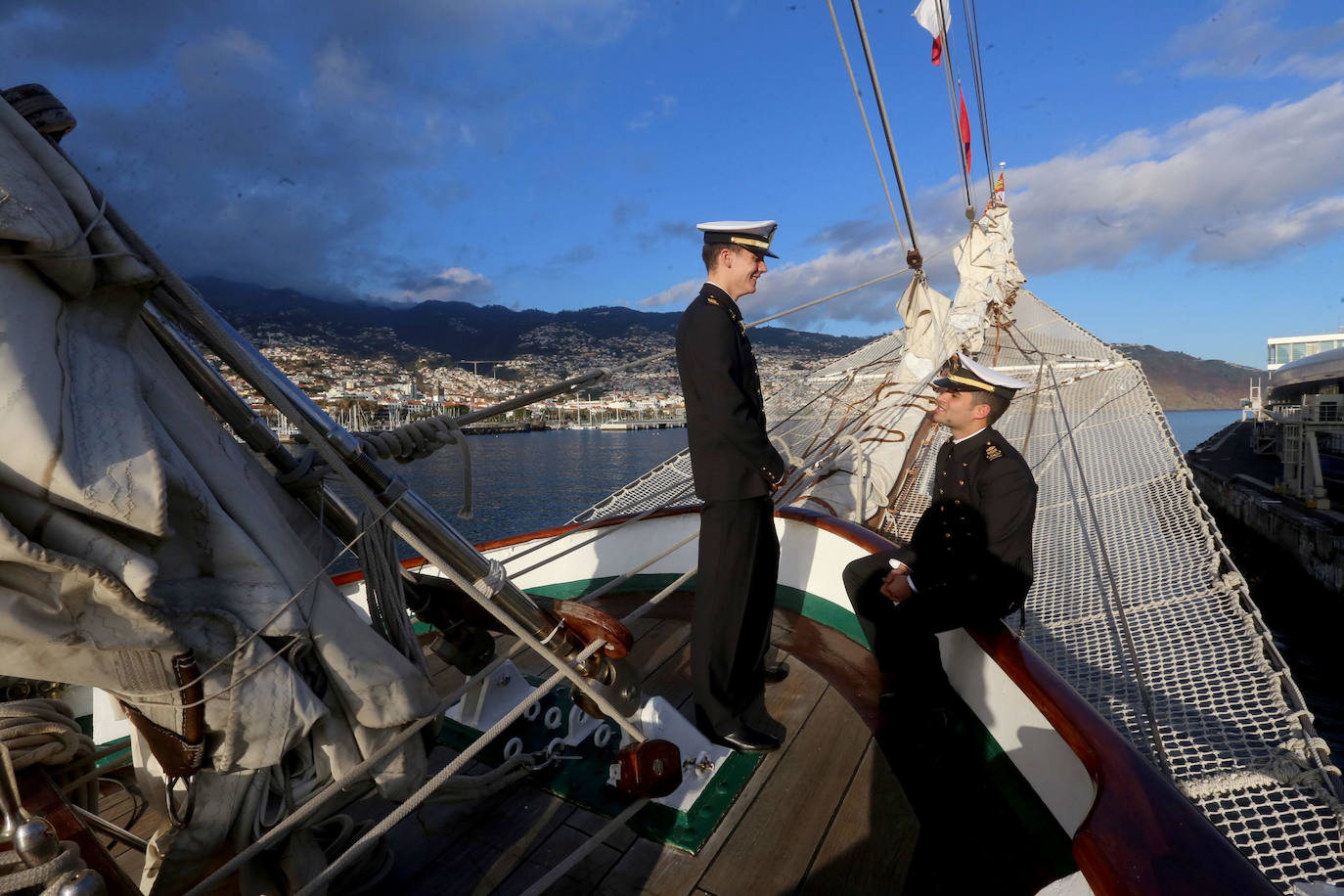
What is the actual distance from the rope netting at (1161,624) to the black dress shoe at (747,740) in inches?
36.7

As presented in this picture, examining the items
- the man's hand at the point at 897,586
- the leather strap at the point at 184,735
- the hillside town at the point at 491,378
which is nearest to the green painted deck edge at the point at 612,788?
the man's hand at the point at 897,586

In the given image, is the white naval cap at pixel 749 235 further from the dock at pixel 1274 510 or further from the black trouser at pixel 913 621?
the dock at pixel 1274 510

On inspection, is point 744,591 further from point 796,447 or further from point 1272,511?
point 1272,511

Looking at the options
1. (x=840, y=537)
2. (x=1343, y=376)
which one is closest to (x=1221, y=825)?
(x=840, y=537)

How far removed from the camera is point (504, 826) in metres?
1.78

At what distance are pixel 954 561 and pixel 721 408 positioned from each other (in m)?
0.88

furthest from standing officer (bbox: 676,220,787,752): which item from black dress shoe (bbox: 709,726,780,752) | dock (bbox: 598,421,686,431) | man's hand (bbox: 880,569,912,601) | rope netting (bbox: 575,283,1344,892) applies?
dock (bbox: 598,421,686,431)

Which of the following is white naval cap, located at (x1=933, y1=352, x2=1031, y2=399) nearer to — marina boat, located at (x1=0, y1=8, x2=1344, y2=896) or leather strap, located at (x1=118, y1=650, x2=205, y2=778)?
marina boat, located at (x1=0, y1=8, x2=1344, y2=896)

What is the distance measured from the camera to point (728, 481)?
1.97m

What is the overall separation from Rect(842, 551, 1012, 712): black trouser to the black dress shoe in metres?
0.47

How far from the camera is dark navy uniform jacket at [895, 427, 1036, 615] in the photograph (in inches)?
79.0

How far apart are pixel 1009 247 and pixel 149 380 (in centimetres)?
1096

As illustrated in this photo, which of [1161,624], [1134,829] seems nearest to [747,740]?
[1134,829]

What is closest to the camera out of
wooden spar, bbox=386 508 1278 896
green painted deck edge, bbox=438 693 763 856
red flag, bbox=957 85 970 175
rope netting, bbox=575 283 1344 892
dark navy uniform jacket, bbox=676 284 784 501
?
wooden spar, bbox=386 508 1278 896
